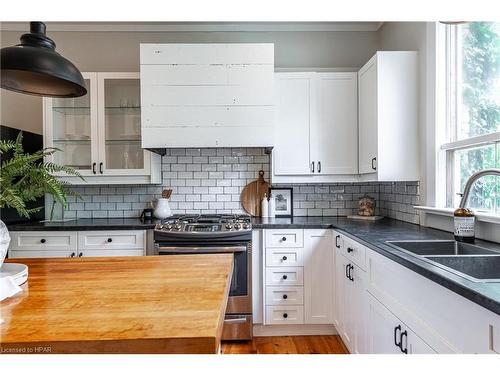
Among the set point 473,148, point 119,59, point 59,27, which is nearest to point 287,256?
point 473,148

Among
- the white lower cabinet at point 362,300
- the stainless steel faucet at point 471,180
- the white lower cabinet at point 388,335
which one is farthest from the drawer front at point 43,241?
the stainless steel faucet at point 471,180

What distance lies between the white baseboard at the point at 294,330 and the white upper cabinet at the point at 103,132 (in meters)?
1.60

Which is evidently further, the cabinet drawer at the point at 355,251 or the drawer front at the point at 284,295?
the drawer front at the point at 284,295

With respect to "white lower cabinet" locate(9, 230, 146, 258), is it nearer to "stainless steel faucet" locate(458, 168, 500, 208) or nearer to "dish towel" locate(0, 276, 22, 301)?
"dish towel" locate(0, 276, 22, 301)

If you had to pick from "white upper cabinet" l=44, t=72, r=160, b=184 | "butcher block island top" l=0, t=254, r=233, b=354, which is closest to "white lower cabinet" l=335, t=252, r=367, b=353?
"butcher block island top" l=0, t=254, r=233, b=354

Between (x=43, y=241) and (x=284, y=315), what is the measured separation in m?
2.03

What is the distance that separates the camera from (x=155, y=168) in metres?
2.96

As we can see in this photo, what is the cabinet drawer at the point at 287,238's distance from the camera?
2.59 m

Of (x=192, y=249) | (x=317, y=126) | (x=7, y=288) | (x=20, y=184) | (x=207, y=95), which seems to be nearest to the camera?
(x=7, y=288)

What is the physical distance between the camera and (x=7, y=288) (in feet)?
3.09

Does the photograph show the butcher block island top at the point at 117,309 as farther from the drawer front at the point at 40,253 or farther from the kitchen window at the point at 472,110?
the kitchen window at the point at 472,110

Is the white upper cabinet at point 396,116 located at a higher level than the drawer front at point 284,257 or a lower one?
higher

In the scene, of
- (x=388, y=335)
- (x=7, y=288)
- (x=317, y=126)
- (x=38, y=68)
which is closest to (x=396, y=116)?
(x=317, y=126)

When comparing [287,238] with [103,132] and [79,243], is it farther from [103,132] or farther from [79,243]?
[103,132]
